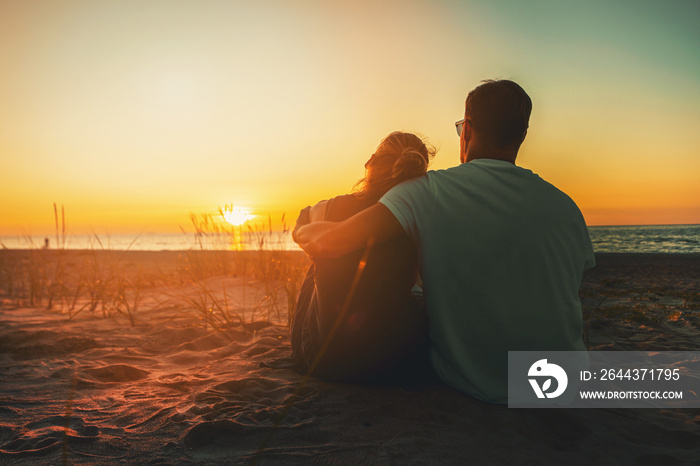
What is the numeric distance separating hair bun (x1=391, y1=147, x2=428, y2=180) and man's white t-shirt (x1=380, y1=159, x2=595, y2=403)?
0.26 ft

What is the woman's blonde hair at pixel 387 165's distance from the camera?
180cm

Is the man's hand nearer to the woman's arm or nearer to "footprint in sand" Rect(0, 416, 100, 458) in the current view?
the woman's arm

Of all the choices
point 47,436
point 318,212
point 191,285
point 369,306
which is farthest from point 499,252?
point 191,285

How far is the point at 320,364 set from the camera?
2.08 metres

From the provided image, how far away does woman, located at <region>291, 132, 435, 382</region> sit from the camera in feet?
6.04

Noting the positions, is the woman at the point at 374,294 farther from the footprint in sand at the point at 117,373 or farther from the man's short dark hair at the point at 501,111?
the footprint in sand at the point at 117,373

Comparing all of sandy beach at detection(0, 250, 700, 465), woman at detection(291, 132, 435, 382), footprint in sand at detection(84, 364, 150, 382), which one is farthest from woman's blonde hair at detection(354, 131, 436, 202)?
footprint in sand at detection(84, 364, 150, 382)

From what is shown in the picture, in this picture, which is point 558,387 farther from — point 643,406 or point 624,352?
point 624,352

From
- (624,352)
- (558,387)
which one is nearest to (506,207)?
(558,387)

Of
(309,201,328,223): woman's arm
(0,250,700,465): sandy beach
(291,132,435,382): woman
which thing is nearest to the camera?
(0,250,700,465): sandy beach

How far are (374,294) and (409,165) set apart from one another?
62 centimetres

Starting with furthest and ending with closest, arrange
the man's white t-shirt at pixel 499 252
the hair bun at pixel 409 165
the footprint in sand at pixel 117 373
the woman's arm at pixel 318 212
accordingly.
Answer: the footprint in sand at pixel 117 373
the woman's arm at pixel 318 212
the hair bun at pixel 409 165
the man's white t-shirt at pixel 499 252

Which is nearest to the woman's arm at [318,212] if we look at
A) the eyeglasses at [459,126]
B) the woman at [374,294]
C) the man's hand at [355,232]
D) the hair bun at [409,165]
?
the woman at [374,294]

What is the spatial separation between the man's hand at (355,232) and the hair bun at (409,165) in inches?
8.4
